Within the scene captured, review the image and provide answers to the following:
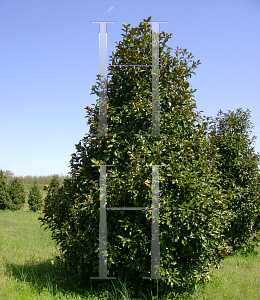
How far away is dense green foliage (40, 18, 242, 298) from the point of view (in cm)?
372

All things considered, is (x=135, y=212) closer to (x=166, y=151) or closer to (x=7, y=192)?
(x=166, y=151)

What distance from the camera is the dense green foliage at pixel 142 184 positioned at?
3721 mm

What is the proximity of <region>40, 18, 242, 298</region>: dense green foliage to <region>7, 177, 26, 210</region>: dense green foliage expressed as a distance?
13.6 metres

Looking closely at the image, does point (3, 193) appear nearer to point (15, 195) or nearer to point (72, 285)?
point (15, 195)

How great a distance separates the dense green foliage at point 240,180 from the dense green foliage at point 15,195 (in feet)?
44.6

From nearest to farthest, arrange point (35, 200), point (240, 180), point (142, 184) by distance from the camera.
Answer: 1. point (142, 184)
2. point (240, 180)
3. point (35, 200)

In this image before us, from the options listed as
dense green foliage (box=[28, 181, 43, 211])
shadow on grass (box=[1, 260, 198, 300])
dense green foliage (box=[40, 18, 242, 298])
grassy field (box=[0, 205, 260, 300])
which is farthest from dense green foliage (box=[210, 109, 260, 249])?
dense green foliage (box=[28, 181, 43, 211])

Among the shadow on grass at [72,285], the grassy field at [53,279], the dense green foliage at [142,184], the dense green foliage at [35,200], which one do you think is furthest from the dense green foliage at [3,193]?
the dense green foliage at [142,184]

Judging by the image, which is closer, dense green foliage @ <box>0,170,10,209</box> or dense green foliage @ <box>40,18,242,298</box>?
dense green foliage @ <box>40,18,242,298</box>

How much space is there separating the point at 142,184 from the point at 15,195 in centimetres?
Answer: 1523

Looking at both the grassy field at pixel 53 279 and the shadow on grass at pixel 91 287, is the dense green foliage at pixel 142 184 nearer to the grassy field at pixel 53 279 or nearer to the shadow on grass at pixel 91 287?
the shadow on grass at pixel 91 287

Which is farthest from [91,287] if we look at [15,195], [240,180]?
[15,195]

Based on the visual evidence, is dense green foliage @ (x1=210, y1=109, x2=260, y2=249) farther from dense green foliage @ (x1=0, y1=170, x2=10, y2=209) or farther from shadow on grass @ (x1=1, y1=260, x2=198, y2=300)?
dense green foliage @ (x1=0, y1=170, x2=10, y2=209)

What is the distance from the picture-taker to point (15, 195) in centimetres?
1678
